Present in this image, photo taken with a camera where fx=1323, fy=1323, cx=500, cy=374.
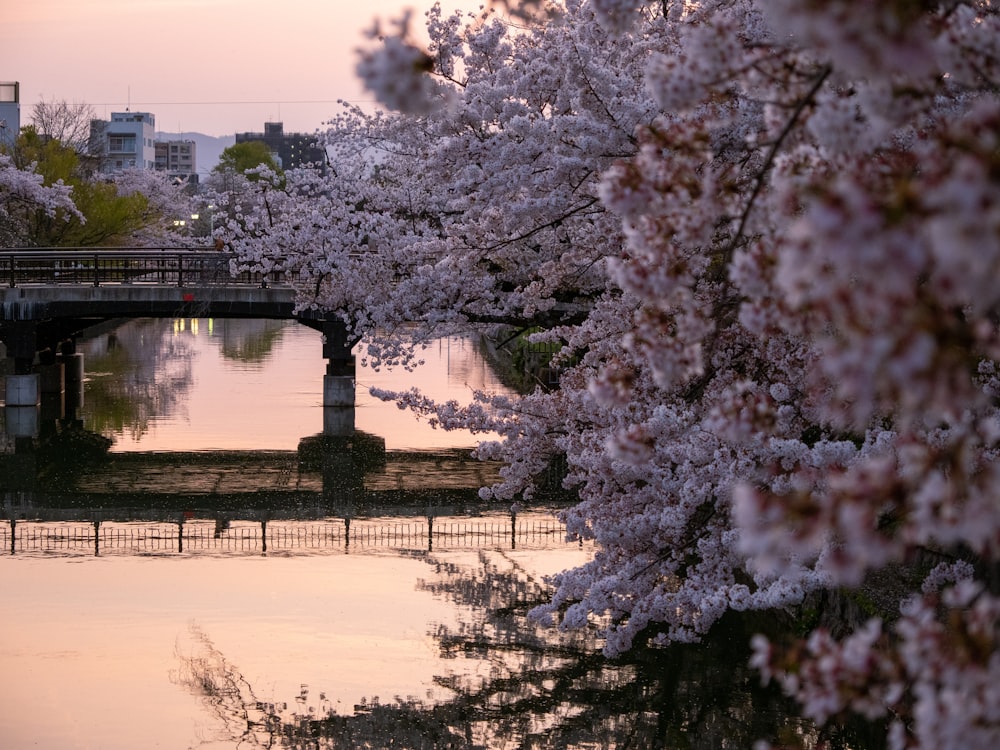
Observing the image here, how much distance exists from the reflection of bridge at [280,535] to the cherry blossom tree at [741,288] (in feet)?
9.91

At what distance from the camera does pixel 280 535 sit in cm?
1928

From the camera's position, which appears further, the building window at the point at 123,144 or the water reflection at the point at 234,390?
the building window at the point at 123,144

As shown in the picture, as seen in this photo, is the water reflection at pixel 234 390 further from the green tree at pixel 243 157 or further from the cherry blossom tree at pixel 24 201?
the green tree at pixel 243 157

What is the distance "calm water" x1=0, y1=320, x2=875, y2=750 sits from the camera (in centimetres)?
1138

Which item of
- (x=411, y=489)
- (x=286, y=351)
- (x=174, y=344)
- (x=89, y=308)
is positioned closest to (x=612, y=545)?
(x=411, y=489)

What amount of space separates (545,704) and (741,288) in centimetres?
873

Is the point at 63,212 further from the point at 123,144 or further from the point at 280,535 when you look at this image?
the point at 123,144

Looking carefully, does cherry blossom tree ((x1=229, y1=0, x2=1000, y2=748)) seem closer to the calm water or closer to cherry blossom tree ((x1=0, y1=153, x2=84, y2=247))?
the calm water

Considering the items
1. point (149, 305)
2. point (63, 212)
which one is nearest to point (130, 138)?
point (63, 212)

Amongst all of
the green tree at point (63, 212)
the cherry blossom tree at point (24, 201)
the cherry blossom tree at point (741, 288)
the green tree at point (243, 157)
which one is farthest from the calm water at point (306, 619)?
the green tree at point (243, 157)

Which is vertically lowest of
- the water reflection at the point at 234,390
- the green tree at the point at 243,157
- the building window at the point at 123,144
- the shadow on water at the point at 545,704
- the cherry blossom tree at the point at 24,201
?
the shadow on water at the point at 545,704

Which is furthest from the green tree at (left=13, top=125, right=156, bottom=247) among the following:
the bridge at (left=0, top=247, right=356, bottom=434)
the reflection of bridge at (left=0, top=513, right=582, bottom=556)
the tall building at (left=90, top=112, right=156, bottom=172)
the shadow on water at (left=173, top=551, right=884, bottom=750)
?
the tall building at (left=90, top=112, right=156, bottom=172)

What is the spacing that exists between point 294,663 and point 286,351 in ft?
129

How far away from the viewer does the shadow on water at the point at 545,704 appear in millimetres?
11086
